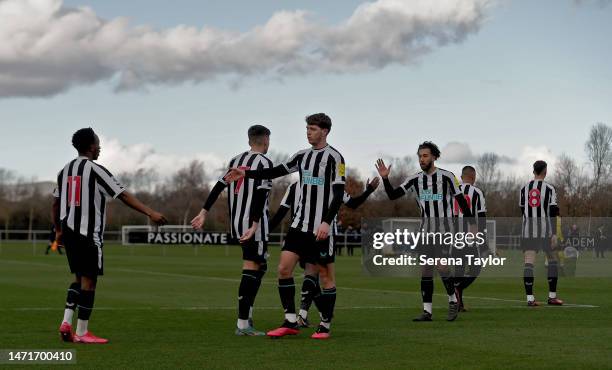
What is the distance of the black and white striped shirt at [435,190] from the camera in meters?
13.4

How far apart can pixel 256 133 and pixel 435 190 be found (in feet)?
9.60

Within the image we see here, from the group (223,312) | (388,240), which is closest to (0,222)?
(388,240)

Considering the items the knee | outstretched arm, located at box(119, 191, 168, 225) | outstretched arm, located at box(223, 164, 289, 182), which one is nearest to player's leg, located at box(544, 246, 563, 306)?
the knee

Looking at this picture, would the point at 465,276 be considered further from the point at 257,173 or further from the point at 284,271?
the point at 257,173

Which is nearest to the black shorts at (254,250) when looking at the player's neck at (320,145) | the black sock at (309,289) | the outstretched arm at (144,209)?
the black sock at (309,289)

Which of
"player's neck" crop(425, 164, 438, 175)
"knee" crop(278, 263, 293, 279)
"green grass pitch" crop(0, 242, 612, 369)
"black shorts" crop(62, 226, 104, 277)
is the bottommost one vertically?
"green grass pitch" crop(0, 242, 612, 369)

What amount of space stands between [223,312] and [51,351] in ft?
16.8

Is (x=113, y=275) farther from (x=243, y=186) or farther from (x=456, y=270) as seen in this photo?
(x=243, y=186)

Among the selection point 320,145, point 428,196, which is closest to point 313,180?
point 320,145

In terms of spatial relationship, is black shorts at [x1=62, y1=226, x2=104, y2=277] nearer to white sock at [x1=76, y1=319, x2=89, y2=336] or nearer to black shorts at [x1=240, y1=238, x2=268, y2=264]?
white sock at [x1=76, y1=319, x2=89, y2=336]

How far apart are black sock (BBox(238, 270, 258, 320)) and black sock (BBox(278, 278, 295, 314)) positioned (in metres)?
0.31

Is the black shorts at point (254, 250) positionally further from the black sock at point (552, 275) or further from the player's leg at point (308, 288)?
the black sock at point (552, 275)

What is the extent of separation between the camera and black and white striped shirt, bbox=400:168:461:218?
1341 centimetres

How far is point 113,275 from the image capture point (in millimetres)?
27172
